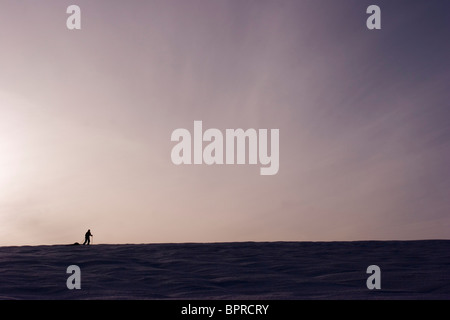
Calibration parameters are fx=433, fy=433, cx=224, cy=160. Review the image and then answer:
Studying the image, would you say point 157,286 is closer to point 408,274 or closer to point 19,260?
point 408,274

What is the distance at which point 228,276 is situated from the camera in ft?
28.8

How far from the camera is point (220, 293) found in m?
6.94

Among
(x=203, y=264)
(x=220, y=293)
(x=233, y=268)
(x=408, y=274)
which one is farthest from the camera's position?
(x=203, y=264)

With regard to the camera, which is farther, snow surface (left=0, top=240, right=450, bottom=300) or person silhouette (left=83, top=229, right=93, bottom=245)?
person silhouette (left=83, top=229, right=93, bottom=245)

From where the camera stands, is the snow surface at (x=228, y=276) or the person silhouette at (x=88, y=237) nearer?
the snow surface at (x=228, y=276)

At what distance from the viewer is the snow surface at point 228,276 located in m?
6.82

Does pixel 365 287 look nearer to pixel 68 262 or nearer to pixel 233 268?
pixel 233 268

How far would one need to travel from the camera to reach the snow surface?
682 centimetres

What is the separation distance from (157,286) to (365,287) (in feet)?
11.9

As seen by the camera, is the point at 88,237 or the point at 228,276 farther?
the point at 88,237
